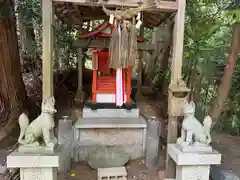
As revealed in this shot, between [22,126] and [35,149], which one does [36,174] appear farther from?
[22,126]

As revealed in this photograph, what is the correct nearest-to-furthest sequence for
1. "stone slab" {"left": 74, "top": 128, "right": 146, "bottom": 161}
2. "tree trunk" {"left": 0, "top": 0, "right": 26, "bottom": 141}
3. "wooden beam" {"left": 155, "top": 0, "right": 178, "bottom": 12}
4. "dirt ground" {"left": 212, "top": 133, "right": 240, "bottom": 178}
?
"wooden beam" {"left": 155, "top": 0, "right": 178, "bottom": 12}
"dirt ground" {"left": 212, "top": 133, "right": 240, "bottom": 178}
"stone slab" {"left": 74, "top": 128, "right": 146, "bottom": 161}
"tree trunk" {"left": 0, "top": 0, "right": 26, "bottom": 141}

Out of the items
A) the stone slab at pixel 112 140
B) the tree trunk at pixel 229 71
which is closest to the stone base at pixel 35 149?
the stone slab at pixel 112 140

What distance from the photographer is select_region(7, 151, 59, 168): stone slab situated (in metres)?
3.08

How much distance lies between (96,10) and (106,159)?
3.29 m

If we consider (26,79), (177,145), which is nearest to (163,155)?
(177,145)

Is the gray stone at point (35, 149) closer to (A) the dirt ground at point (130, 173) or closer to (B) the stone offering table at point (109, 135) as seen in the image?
(A) the dirt ground at point (130, 173)

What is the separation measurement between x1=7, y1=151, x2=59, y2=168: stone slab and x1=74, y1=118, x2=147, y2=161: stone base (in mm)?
1657

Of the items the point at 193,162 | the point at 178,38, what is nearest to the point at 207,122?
the point at 193,162

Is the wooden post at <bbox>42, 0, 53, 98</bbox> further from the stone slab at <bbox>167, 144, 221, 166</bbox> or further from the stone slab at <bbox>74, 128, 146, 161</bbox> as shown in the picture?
the stone slab at <bbox>167, 144, 221, 166</bbox>

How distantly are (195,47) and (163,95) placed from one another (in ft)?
6.87

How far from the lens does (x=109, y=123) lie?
4.88 meters

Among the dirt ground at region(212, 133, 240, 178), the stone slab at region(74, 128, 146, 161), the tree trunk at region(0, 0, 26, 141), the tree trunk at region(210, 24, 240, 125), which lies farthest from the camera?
the tree trunk at region(0, 0, 26, 141)

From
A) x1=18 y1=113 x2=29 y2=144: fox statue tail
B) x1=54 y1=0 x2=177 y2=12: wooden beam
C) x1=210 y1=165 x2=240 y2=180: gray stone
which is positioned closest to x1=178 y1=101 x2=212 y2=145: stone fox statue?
x1=210 y1=165 x2=240 y2=180: gray stone

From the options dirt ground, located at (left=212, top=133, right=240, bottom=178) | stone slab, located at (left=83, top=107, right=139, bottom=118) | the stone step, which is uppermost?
stone slab, located at (left=83, top=107, right=139, bottom=118)
